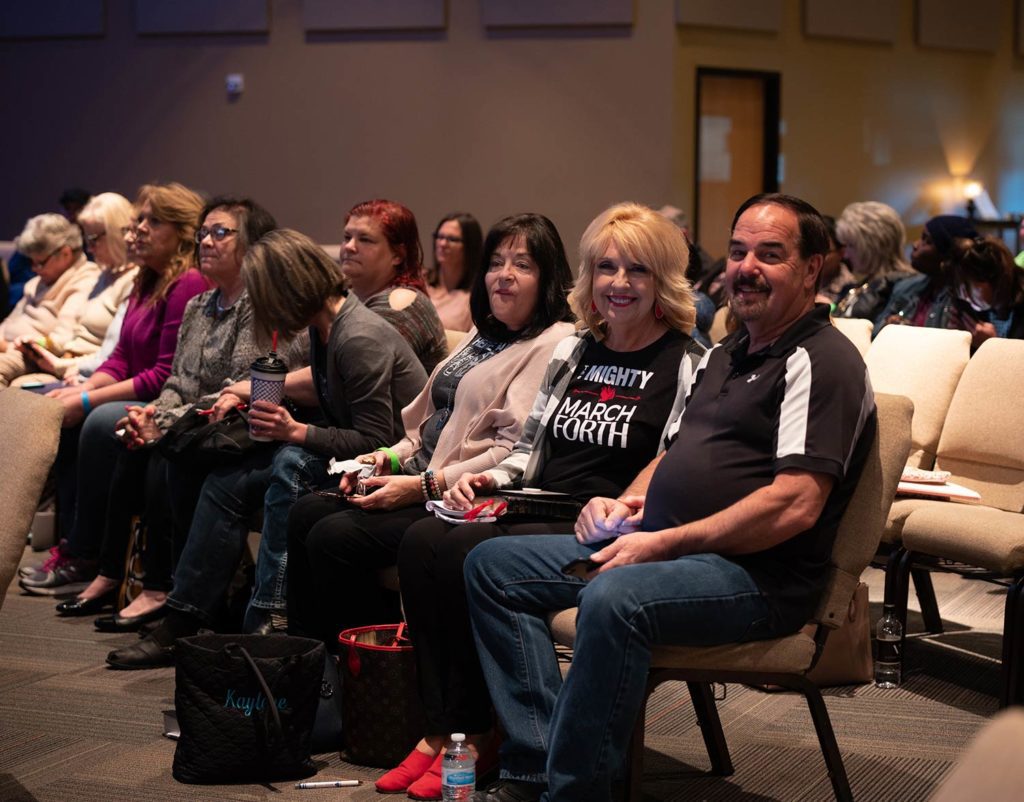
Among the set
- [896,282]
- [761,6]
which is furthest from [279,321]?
[761,6]

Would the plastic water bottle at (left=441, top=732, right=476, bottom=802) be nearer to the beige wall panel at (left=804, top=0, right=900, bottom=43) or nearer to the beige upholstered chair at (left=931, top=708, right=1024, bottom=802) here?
the beige upholstered chair at (left=931, top=708, right=1024, bottom=802)

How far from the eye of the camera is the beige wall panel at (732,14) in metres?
9.77

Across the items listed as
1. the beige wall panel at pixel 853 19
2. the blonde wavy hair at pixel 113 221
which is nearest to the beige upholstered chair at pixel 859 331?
the blonde wavy hair at pixel 113 221

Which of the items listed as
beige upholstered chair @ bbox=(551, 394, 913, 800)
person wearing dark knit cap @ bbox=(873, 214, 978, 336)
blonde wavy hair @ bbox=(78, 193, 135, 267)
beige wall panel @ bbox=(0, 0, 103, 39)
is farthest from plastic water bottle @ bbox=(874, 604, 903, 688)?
beige wall panel @ bbox=(0, 0, 103, 39)

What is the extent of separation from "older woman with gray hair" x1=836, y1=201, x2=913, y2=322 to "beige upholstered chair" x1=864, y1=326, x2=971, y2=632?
1962 mm

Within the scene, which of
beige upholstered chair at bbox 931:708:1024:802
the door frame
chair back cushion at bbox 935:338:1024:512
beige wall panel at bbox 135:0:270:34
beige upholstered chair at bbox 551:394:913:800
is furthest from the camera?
beige wall panel at bbox 135:0:270:34

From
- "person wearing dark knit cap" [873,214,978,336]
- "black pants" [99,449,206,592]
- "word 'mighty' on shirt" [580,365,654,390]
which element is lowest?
"black pants" [99,449,206,592]

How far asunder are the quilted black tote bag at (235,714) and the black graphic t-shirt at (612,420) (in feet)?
2.59

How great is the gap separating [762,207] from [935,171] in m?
9.40

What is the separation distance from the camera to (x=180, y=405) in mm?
4652

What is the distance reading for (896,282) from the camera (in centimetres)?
633

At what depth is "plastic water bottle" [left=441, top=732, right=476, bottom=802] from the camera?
280 cm

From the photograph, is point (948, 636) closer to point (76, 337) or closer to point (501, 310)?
point (501, 310)

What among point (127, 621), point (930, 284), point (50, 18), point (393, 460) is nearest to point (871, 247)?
point (930, 284)
